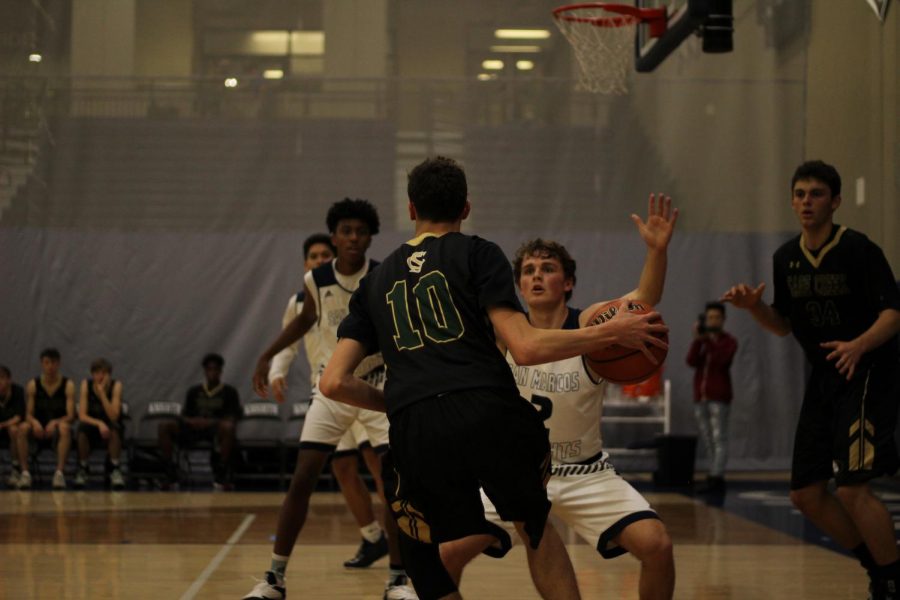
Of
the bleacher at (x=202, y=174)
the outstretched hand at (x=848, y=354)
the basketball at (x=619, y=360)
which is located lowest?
the outstretched hand at (x=848, y=354)

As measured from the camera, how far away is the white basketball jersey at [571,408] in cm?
462

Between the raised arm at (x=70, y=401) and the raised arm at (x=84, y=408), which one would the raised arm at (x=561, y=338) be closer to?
the raised arm at (x=84, y=408)

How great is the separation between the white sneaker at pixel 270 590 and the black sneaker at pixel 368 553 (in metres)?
1.35

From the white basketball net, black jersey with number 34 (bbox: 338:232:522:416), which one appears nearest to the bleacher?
the white basketball net

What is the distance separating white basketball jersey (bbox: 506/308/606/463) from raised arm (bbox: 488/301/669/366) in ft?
3.86

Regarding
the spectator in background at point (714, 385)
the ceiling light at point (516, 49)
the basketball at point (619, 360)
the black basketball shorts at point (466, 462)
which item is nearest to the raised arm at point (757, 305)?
the basketball at point (619, 360)

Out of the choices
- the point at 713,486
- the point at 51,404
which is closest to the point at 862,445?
the point at 713,486

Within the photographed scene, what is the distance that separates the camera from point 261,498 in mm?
11836

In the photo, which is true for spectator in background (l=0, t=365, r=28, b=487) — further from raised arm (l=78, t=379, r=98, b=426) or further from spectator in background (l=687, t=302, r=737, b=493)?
spectator in background (l=687, t=302, r=737, b=493)

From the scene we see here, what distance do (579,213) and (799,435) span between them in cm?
905

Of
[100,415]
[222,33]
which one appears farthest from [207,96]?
[100,415]

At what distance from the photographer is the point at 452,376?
349 cm

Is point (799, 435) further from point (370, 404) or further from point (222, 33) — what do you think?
point (222, 33)

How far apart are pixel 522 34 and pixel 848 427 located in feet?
33.3
